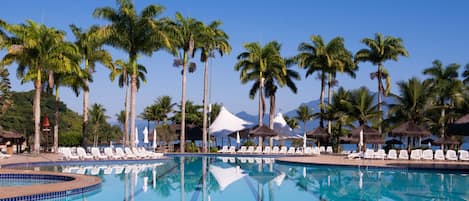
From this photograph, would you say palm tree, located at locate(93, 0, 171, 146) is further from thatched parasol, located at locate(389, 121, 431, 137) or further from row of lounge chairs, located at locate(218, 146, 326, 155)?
thatched parasol, located at locate(389, 121, 431, 137)

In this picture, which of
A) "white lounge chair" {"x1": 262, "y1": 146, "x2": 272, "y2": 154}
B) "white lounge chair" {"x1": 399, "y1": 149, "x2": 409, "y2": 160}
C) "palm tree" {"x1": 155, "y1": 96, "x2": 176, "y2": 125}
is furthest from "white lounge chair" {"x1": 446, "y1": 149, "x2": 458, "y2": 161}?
"palm tree" {"x1": 155, "y1": 96, "x2": 176, "y2": 125}

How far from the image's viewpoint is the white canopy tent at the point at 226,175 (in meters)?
19.1

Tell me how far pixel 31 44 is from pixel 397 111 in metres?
23.2

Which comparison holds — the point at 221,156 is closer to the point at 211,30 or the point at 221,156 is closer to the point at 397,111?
the point at 211,30

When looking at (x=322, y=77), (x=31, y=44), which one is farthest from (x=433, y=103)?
(x=31, y=44)

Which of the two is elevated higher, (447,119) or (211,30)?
(211,30)

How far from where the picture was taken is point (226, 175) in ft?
71.9

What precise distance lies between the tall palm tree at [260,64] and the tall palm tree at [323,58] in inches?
76.1

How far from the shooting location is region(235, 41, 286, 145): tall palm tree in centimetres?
4162

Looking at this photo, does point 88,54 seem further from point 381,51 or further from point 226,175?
point 381,51

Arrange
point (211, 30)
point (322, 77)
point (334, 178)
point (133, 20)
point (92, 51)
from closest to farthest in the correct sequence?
point (334, 178), point (133, 20), point (92, 51), point (211, 30), point (322, 77)

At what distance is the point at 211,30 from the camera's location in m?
39.3

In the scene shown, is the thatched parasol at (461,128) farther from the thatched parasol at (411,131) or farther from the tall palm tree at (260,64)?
the tall palm tree at (260,64)

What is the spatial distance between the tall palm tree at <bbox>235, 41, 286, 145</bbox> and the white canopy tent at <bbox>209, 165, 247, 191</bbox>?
54.7 feet
